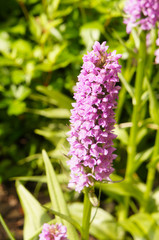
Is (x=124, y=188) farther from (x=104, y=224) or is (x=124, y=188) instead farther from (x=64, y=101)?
(x=64, y=101)

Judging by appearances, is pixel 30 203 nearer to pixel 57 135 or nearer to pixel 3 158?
pixel 57 135

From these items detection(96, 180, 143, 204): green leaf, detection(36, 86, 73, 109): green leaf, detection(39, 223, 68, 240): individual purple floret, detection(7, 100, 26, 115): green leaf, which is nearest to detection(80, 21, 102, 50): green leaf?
detection(36, 86, 73, 109): green leaf

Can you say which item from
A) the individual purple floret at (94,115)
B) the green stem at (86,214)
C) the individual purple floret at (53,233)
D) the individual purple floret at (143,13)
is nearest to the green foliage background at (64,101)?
the individual purple floret at (143,13)

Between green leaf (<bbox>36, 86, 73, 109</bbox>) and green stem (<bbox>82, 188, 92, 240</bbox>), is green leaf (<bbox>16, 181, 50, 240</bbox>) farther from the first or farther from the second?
green leaf (<bbox>36, 86, 73, 109</bbox>)

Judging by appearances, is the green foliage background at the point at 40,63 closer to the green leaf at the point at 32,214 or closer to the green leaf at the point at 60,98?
the green leaf at the point at 60,98

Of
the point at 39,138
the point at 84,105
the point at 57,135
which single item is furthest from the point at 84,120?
the point at 39,138

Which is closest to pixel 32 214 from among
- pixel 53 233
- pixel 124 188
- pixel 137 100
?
pixel 53 233

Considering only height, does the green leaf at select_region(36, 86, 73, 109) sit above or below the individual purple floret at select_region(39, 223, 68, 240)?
above
